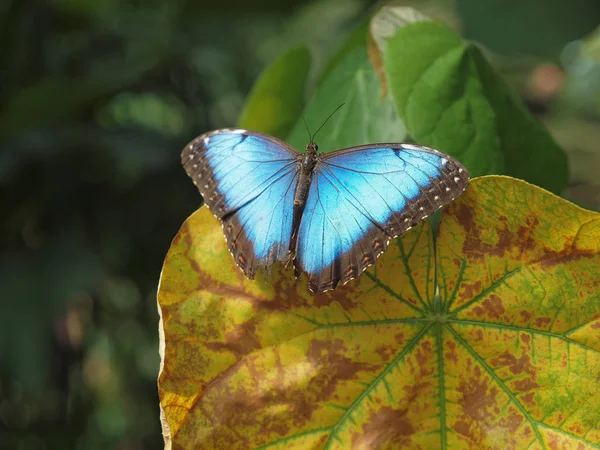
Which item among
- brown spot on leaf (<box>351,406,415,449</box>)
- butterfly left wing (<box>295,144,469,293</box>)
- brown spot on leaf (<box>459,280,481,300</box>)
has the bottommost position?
brown spot on leaf (<box>351,406,415,449</box>)

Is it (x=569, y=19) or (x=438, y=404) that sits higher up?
(x=569, y=19)

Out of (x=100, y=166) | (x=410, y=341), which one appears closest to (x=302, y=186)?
(x=410, y=341)

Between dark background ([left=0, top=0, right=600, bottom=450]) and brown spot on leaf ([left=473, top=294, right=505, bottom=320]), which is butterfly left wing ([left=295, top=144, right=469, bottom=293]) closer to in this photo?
brown spot on leaf ([left=473, top=294, right=505, bottom=320])

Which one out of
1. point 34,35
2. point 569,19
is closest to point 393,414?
point 569,19

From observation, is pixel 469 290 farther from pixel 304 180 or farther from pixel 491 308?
pixel 304 180

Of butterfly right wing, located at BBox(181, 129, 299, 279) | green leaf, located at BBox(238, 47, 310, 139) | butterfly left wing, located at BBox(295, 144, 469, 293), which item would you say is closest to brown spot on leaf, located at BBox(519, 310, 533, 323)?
butterfly left wing, located at BBox(295, 144, 469, 293)

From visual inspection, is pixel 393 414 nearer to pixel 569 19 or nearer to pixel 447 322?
pixel 447 322

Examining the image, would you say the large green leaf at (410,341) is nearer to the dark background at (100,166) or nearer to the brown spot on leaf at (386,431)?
the brown spot on leaf at (386,431)

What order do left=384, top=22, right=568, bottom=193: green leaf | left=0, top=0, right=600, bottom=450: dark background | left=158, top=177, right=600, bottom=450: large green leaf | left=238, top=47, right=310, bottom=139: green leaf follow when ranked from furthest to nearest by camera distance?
left=0, top=0, right=600, bottom=450: dark background → left=238, top=47, right=310, bottom=139: green leaf → left=384, top=22, right=568, bottom=193: green leaf → left=158, top=177, right=600, bottom=450: large green leaf
